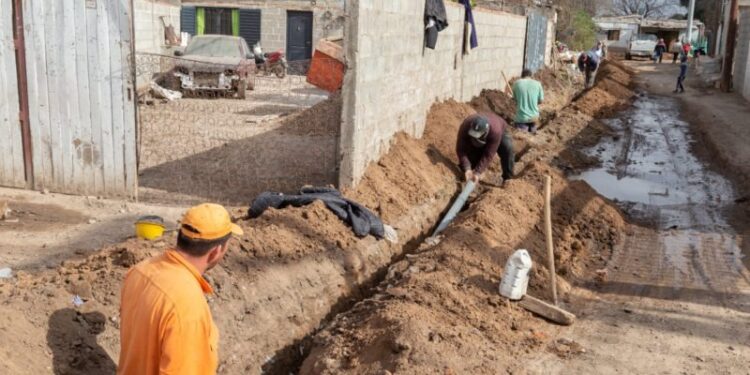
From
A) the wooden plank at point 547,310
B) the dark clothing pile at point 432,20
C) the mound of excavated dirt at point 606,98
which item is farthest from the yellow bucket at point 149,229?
the mound of excavated dirt at point 606,98

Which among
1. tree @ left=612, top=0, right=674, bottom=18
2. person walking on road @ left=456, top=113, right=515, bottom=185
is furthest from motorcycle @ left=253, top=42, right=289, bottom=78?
tree @ left=612, top=0, right=674, bottom=18

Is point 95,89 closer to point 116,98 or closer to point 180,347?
point 116,98

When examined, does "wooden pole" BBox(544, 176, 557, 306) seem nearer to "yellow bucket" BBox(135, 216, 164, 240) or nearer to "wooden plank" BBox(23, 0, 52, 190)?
"yellow bucket" BBox(135, 216, 164, 240)

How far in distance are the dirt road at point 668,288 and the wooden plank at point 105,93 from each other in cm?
574

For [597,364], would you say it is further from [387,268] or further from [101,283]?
[101,283]

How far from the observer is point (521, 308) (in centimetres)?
638

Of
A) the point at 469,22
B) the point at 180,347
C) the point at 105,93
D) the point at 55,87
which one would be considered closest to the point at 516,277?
the point at 180,347

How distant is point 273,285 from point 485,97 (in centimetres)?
1228

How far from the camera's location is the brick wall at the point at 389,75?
27.1 ft

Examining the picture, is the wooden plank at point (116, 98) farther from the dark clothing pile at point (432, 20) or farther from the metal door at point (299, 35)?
the metal door at point (299, 35)

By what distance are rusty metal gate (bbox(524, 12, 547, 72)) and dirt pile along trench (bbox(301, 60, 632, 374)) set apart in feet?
50.4

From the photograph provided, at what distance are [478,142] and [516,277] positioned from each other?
4.57 meters

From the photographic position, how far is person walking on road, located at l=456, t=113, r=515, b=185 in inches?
407

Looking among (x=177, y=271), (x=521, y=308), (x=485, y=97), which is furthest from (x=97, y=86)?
(x=485, y=97)
